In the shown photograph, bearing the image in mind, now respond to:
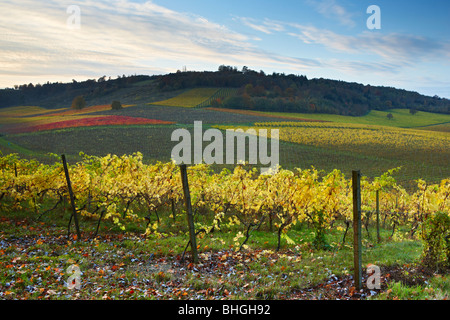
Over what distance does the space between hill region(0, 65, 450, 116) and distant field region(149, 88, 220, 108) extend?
5.32 m

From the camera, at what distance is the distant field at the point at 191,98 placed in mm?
111125

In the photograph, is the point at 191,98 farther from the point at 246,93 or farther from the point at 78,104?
the point at 78,104

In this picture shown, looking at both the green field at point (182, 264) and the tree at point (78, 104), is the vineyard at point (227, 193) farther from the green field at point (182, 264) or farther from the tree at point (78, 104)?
the tree at point (78, 104)

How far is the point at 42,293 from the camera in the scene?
255 inches

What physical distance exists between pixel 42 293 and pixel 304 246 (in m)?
7.35

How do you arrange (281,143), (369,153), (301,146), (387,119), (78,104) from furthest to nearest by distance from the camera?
(387,119)
(78,104)
(281,143)
(301,146)
(369,153)

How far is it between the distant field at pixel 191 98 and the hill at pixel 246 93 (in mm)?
5317

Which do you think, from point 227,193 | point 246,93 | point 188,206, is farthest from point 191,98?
point 188,206

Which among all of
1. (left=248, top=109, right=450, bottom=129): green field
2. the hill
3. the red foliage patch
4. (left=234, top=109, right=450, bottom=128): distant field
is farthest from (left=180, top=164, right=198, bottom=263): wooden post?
the hill

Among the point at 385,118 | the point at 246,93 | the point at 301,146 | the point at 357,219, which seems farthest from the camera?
the point at 246,93

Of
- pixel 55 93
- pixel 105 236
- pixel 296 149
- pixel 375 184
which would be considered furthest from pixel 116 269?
pixel 55 93

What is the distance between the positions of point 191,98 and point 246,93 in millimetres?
23109

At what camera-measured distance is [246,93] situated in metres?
123
